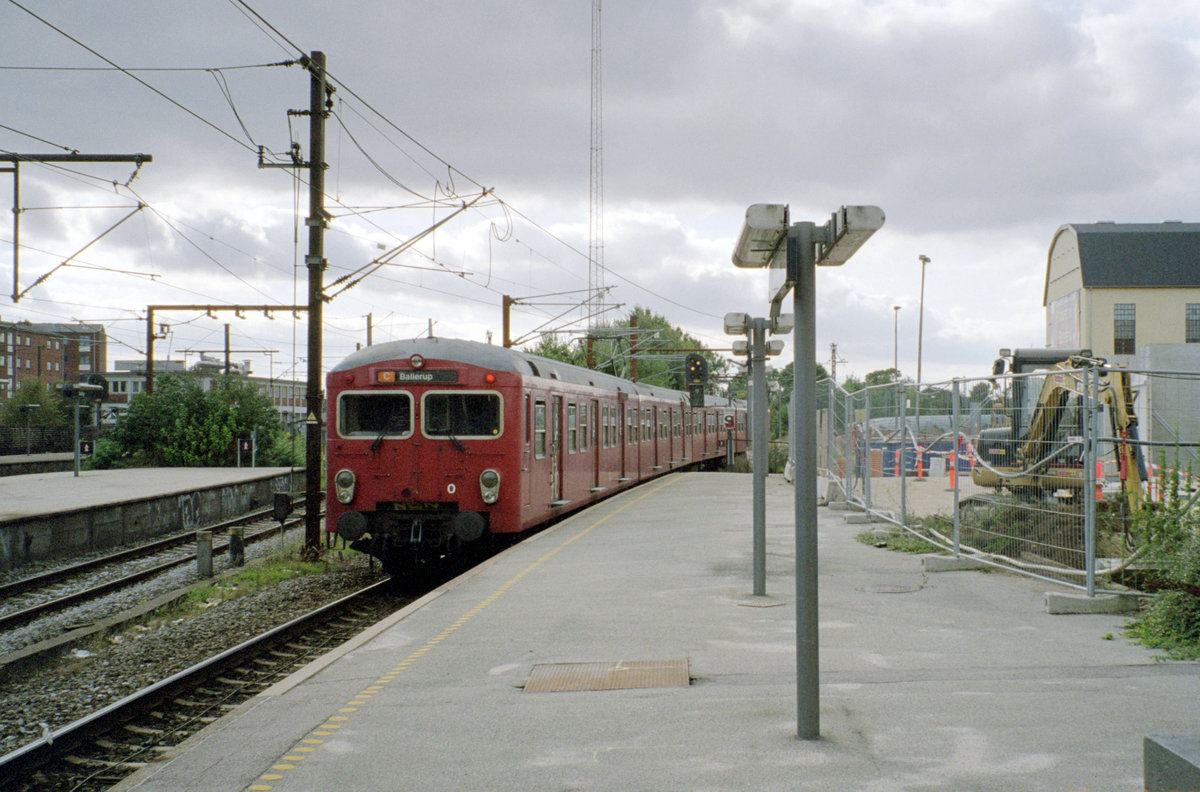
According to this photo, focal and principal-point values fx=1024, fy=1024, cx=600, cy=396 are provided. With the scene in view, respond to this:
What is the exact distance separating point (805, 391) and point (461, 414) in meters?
8.10

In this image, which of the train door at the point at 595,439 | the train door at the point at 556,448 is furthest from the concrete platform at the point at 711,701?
the train door at the point at 595,439

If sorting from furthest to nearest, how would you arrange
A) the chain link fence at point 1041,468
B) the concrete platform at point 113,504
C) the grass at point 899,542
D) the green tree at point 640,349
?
the green tree at point 640,349
the concrete platform at point 113,504
the grass at point 899,542
the chain link fence at point 1041,468

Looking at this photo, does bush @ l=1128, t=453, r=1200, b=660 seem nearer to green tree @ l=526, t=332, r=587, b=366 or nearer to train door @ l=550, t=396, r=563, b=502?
train door @ l=550, t=396, r=563, b=502

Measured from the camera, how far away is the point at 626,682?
623cm

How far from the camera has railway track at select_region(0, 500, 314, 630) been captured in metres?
12.4

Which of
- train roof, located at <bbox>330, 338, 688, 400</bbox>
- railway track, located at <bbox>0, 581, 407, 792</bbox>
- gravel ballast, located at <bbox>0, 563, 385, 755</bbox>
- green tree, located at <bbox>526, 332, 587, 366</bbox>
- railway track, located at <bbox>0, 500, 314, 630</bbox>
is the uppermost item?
green tree, located at <bbox>526, 332, 587, 366</bbox>

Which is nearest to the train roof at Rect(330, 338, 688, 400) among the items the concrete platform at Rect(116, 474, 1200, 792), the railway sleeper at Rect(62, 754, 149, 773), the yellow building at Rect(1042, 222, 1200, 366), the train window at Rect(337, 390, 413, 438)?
the train window at Rect(337, 390, 413, 438)

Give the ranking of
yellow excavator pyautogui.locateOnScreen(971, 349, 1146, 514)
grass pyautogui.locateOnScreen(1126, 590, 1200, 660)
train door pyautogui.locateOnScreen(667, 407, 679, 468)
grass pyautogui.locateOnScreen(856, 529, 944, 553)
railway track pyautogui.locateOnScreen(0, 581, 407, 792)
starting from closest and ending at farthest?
1. railway track pyautogui.locateOnScreen(0, 581, 407, 792)
2. grass pyautogui.locateOnScreen(1126, 590, 1200, 660)
3. yellow excavator pyautogui.locateOnScreen(971, 349, 1146, 514)
4. grass pyautogui.locateOnScreen(856, 529, 944, 553)
5. train door pyautogui.locateOnScreen(667, 407, 679, 468)

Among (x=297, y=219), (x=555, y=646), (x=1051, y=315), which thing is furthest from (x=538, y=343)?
(x=555, y=646)

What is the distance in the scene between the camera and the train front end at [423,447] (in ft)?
40.4

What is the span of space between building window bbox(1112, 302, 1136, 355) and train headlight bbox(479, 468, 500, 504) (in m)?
44.5

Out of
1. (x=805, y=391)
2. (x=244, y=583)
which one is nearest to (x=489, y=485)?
(x=244, y=583)

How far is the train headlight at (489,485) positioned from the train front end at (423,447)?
0.01m

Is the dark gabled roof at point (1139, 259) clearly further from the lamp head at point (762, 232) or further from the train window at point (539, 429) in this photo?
the lamp head at point (762, 232)
